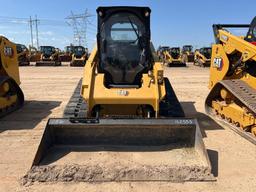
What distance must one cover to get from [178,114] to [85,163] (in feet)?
7.32

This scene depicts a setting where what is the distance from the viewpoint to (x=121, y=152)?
4.87 m

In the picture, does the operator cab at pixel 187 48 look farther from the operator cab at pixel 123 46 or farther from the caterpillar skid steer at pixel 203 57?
the operator cab at pixel 123 46

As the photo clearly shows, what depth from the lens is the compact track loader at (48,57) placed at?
29000 millimetres

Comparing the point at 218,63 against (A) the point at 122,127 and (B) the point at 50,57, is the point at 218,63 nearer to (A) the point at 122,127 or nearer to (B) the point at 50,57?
(A) the point at 122,127

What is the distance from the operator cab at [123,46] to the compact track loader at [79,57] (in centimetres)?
2194

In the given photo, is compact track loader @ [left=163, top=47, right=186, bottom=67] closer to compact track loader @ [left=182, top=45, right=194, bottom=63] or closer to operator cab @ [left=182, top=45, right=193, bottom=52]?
compact track loader @ [left=182, top=45, right=194, bottom=63]

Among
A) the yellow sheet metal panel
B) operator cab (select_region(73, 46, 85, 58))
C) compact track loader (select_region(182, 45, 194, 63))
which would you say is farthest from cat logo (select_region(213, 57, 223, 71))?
compact track loader (select_region(182, 45, 194, 63))

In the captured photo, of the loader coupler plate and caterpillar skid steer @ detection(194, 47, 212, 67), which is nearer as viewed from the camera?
the loader coupler plate

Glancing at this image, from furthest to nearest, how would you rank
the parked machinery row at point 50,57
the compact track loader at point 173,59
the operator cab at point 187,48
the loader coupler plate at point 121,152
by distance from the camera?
the operator cab at point 187,48, the parked machinery row at point 50,57, the compact track loader at point 173,59, the loader coupler plate at point 121,152

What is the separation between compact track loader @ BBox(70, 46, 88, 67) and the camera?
92.9ft

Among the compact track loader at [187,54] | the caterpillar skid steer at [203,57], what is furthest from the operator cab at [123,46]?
the compact track loader at [187,54]

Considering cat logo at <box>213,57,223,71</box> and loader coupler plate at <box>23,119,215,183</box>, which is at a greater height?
cat logo at <box>213,57,223,71</box>

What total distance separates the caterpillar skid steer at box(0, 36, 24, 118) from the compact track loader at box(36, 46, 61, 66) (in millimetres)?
20376

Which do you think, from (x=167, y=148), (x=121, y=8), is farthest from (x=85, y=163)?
(x=121, y=8)
